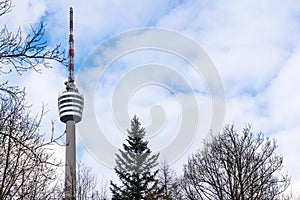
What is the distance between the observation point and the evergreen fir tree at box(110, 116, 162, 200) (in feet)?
104

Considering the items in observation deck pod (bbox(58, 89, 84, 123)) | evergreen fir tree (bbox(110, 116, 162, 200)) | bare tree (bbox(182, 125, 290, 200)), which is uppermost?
observation deck pod (bbox(58, 89, 84, 123))

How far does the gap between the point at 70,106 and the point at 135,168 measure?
70.6m

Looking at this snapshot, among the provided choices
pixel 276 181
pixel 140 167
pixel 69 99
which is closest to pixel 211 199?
pixel 276 181

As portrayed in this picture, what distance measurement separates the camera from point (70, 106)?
10206cm

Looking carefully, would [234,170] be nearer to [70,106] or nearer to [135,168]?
[135,168]

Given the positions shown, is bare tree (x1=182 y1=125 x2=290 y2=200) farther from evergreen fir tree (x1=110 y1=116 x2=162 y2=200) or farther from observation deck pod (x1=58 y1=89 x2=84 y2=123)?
observation deck pod (x1=58 y1=89 x2=84 y2=123)

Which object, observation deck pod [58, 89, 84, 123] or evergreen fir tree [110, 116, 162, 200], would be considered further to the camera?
observation deck pod [58, 89, 84, 123]

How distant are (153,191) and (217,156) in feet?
39.6

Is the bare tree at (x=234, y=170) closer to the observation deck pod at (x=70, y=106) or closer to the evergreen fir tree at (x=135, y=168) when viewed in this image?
the evergreen fir tree at (x=135, y=168)

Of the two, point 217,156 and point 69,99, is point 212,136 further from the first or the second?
point 69,99

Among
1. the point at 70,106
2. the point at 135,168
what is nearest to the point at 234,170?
the point at 135,168

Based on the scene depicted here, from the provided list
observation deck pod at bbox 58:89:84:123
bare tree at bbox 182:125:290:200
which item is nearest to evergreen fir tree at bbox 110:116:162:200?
bare tree at bbox 182:125:290:200

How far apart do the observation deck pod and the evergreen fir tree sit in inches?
2663

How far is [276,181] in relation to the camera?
1900cm
